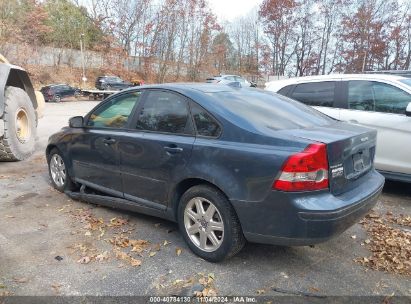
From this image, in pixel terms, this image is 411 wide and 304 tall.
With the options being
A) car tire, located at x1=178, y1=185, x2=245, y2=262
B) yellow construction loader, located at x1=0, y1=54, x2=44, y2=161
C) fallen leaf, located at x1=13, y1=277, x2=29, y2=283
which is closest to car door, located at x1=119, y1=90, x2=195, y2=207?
car tire, located at x1=178, y1=185, x2=245, y2=262

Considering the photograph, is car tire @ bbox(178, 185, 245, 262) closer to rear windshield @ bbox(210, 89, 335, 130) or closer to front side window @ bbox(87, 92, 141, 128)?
rear windshield @ bbox(210, 89, 335, 130)

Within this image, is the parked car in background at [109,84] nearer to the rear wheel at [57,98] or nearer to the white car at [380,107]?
the rear wheel at [57,98]

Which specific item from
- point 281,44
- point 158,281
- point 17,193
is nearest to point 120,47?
point 281,44

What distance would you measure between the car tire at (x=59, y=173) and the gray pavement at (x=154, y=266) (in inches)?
23.2

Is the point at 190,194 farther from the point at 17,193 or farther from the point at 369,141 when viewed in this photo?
the point at 17,193

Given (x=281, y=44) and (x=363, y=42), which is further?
(x=281, y=44)

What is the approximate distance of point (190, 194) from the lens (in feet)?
11.3

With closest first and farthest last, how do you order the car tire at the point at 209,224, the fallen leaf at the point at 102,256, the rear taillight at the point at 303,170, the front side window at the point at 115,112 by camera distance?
the rear taillight at the point at 303,170
the car tire at the point at 209,224
the fallen leaf at the point at 102,256
the front side window at the point at 115,112

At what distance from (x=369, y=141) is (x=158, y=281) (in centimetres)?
228

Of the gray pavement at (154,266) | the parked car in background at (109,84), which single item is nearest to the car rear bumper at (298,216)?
the gray pavement at (154,266)

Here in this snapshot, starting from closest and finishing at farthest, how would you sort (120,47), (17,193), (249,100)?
(249,100), (17,193), (120,47)

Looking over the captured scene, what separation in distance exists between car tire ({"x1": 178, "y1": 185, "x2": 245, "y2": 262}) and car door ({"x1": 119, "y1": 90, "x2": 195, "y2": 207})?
280 millimetres

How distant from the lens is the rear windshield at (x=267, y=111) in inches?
132

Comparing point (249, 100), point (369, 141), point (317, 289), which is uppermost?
point (249, 100)
